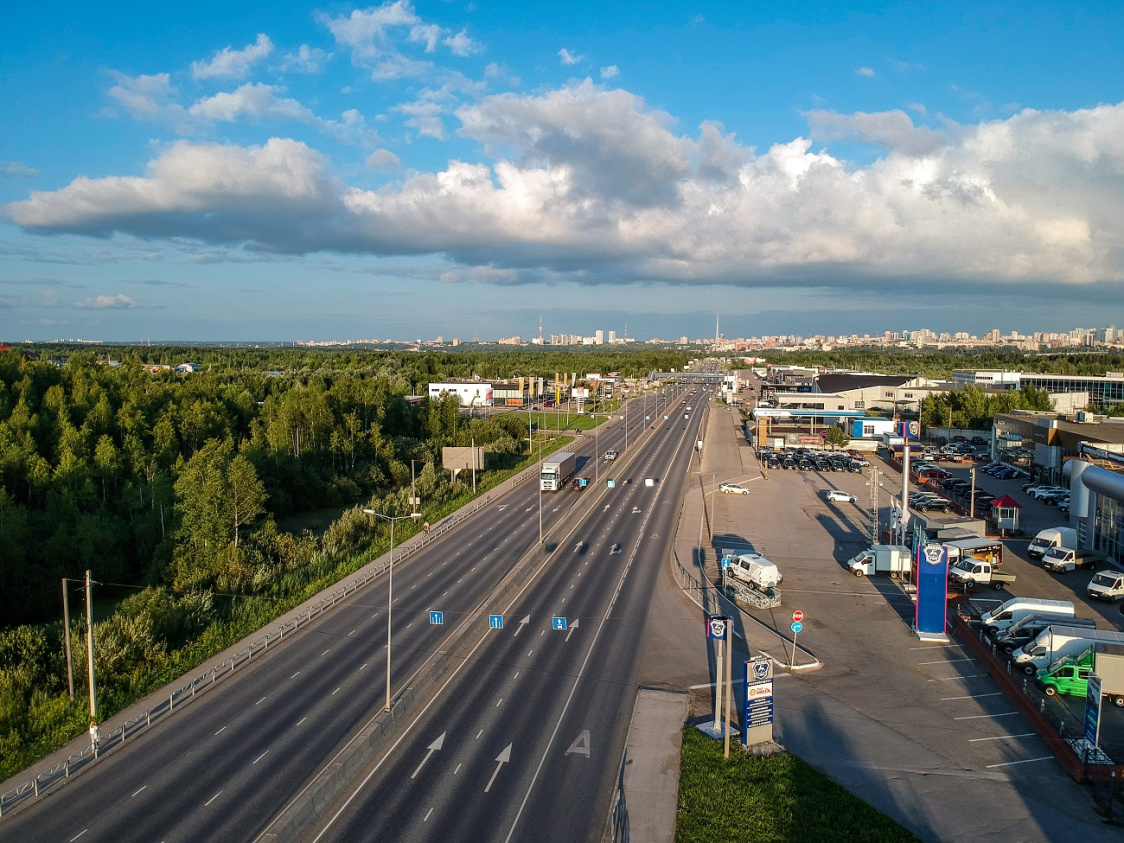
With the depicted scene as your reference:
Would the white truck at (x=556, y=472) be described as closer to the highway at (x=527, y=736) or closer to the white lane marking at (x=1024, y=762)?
the highway at (x=527, y=736)

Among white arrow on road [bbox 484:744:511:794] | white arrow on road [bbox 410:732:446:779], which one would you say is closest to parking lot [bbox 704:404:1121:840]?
white arrow on road [bbox 484:744:511:794]

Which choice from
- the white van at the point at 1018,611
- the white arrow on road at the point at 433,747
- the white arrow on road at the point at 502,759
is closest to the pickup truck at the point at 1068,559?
the white van at the point at 1018,611

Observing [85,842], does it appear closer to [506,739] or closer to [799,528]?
[506,739]

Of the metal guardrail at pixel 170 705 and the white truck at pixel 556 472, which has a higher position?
the white truck at pixel 556 472

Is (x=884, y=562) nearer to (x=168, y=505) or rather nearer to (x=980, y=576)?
(x=980, y=576)

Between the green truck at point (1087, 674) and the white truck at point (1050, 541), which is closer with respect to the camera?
the green truck at point (1087, 674)

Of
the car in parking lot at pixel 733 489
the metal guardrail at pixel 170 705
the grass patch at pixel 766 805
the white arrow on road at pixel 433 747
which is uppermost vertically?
the car in parking lot at pixel 733 489

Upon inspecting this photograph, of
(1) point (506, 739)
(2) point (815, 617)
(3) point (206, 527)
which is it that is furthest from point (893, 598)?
(3) point (206, 527)

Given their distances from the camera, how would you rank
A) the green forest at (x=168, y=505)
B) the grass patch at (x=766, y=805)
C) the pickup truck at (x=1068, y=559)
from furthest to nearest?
the pickup truck at (x=1068, y=559) < the green forest at (x=168, y=505) < the grass patch at (x=766, y=805)
